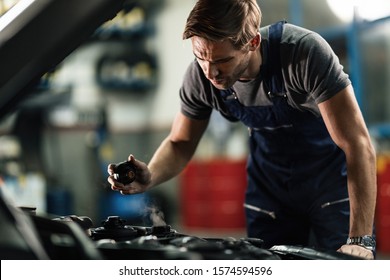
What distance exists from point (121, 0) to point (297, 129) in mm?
663

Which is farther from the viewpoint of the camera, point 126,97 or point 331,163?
point 126,97

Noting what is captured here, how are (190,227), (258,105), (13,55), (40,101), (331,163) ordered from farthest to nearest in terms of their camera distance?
(190,227) < (40,101) < (331,163) < (258,105) < (13,55)

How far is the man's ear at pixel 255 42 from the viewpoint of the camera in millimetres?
984

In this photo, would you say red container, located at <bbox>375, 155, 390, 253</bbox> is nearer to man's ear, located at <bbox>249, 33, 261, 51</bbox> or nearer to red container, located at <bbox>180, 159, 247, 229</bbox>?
red container, located at <bbox>180, 159, 247, 229</bbox>

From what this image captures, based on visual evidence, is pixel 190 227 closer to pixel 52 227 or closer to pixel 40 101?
pixel 40 101

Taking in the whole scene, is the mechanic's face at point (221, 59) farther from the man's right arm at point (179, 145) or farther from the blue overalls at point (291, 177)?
the man's right arm at point (179, 145)

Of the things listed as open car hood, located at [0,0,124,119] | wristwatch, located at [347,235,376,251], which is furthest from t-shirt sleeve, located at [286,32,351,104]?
open car hood, located at [0,0,124,119]

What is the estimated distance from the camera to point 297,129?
1.13m

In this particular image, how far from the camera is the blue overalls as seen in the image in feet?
3.64

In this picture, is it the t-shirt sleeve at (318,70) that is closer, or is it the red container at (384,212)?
the t-shirt sleeve at (318,70)

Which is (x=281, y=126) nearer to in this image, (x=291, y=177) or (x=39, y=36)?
(x=291, y=177)

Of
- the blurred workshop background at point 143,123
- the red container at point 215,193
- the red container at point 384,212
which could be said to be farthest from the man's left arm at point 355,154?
the red container at point 215,193

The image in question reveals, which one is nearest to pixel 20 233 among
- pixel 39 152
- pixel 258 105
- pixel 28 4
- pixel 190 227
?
pixel 28 4

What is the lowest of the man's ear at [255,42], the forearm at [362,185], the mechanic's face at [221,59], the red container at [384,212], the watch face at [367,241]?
the red container at [384,212]
